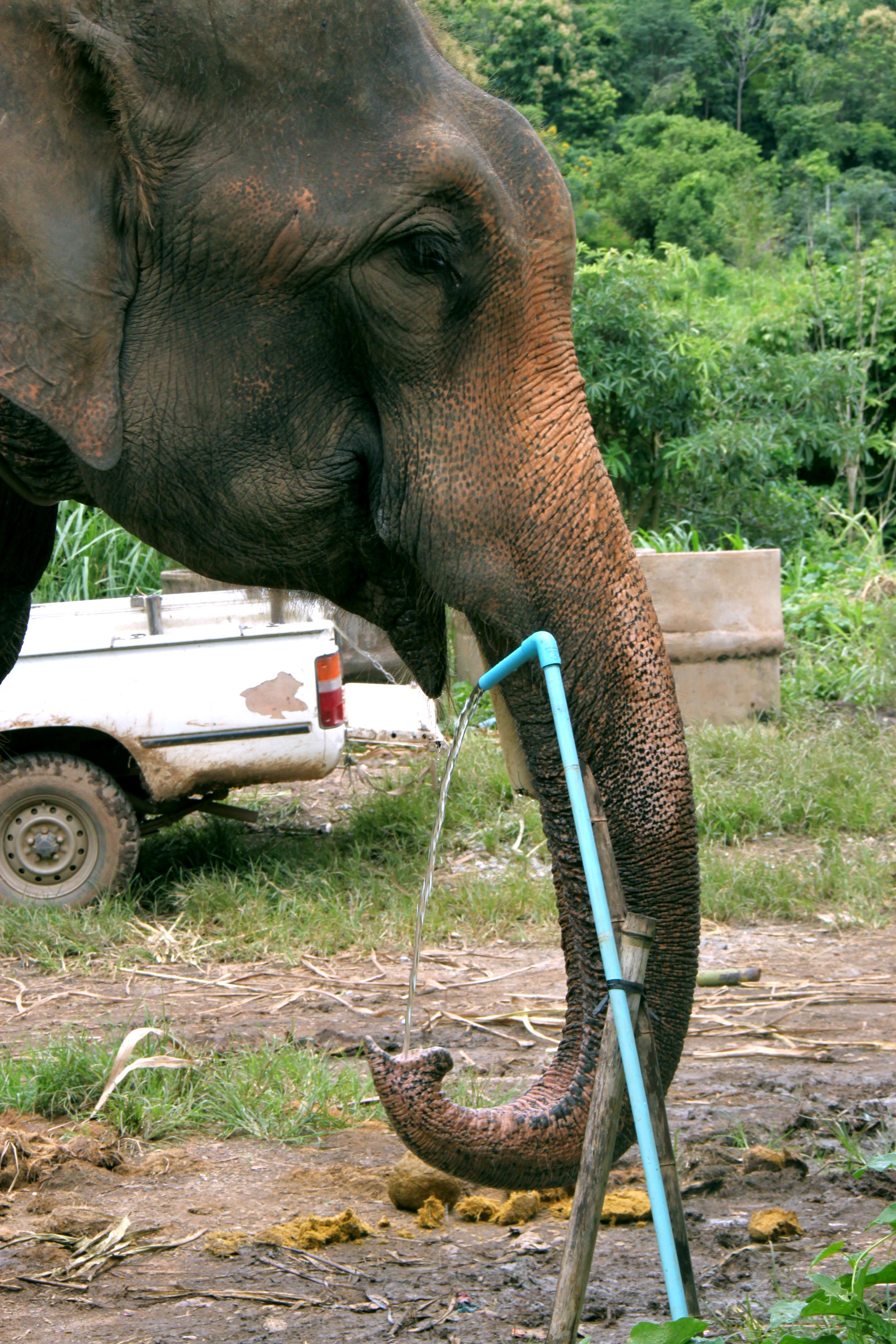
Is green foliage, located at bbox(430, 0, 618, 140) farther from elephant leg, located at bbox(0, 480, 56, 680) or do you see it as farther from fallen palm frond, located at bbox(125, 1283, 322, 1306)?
fallen palm frond, located at bbox(125, 1283, 322, 1306)

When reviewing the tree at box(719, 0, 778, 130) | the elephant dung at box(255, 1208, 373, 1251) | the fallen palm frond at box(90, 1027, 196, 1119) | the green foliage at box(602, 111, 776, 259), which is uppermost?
the tree at box(719, 0, 778, 130)

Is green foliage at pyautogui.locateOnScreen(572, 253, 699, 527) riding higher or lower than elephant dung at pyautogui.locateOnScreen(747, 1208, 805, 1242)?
higher

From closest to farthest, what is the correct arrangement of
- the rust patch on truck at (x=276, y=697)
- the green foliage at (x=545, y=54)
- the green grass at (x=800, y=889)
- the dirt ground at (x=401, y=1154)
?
the green foliage at (x=545, y=54) → the dirt ground at (x=401, y=1154) → the green grass at (x=800, y=889) → the rust patch on truck at (x=276, y=697)

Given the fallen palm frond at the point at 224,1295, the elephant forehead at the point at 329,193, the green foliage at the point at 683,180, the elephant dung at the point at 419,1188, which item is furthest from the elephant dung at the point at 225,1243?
the green foliage at the point at 683,180

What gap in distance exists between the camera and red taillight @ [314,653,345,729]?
17.8ft

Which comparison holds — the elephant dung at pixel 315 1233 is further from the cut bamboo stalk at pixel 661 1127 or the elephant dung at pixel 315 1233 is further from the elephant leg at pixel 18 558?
the elephant leg at pixel 18 558

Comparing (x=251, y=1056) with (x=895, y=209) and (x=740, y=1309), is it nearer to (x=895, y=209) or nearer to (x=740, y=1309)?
(x=740, y=1309)

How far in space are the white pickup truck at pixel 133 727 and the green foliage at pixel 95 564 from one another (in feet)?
6.85

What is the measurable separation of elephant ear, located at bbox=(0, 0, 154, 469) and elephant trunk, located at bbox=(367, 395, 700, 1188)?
0.55 meters

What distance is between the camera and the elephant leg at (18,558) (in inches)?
93.2

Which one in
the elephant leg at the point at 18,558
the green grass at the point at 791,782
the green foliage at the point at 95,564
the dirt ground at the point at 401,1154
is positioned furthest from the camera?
the green foliage at the point at 95,564

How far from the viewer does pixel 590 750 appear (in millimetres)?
1822

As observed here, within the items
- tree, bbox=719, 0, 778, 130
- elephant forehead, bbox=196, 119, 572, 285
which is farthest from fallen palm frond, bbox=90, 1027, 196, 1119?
tree, bbox=719, 0, 778, 130

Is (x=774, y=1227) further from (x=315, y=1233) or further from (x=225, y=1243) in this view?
(x=225, y=1243)
